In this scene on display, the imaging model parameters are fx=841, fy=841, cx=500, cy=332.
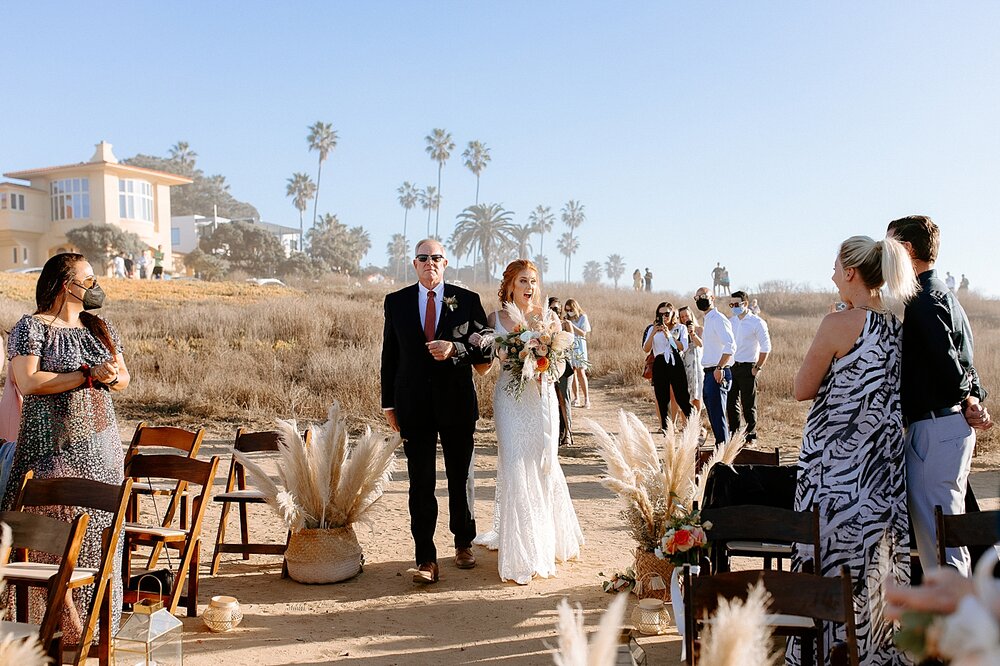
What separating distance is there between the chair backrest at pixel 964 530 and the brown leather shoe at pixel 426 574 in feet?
11.6

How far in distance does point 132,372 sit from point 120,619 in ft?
41.4

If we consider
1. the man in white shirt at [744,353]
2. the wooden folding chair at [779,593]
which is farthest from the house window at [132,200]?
the wooden folding chair at [779,593]

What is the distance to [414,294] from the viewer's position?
246 inches

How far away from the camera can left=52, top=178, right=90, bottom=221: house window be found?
177 feet

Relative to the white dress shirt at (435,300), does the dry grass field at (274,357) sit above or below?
below

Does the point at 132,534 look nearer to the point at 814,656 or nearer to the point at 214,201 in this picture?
the point at 814,656

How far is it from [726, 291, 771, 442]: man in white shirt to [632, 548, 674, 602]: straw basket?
6227mm

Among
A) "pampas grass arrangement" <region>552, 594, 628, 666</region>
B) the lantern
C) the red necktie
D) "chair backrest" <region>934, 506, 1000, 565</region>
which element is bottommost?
the lantern

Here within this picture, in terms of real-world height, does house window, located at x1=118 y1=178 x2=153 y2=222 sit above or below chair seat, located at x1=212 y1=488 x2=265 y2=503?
above

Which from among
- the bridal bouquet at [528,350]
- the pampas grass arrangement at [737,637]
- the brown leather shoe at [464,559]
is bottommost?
the brown leather shoe at [464,559]

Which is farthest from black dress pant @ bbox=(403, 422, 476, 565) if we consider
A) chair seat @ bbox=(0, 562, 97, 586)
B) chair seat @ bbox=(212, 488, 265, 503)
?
chair seat @ bbox=(0, 562, 97, 586)

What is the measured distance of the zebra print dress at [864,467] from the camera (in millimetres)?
4070

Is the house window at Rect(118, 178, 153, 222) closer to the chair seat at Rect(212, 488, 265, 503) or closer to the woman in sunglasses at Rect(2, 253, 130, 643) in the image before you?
the chair seat at Rect(212, 488, 265, 503)

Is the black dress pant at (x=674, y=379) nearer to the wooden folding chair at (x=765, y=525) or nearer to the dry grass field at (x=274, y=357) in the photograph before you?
the dry grass field at (x=274, y=357)
